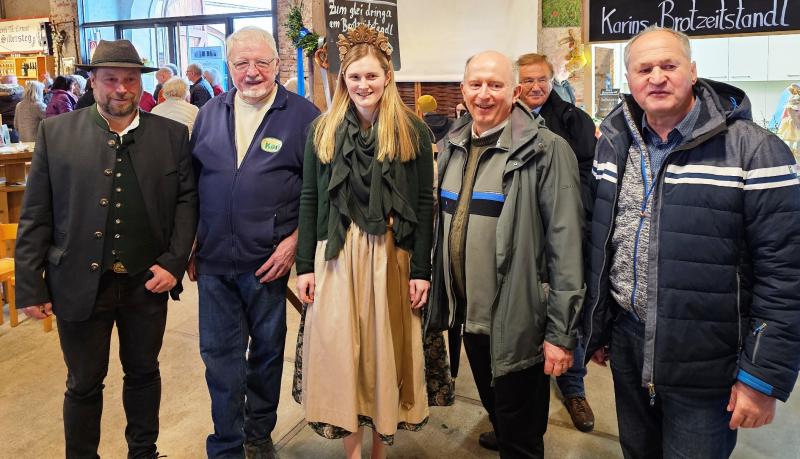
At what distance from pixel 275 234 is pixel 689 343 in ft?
4.74

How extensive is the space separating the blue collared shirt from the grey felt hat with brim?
165 cm

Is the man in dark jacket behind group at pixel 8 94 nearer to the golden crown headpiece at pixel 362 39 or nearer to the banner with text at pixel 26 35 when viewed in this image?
the banner with text at pixel 26 35

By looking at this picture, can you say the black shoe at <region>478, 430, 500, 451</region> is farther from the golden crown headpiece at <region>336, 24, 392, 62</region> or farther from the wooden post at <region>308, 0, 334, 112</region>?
the wooden post at <region>308, 0, 334, 112</region>

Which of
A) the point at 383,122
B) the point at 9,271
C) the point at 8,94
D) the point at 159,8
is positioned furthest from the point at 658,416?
the point at 159,8

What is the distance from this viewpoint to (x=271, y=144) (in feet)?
7.11

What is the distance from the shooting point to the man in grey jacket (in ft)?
5.59

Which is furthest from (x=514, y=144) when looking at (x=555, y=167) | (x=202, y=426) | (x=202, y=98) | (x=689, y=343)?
(x=202, y=98)

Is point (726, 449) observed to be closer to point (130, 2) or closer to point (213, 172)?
point (213, 172)

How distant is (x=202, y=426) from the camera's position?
2.73 meters

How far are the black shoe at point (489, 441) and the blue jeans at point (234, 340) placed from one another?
0.94 m

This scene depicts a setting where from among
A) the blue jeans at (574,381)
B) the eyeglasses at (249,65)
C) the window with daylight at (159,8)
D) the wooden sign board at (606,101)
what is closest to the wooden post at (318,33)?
the eyeglasses at (249,65)

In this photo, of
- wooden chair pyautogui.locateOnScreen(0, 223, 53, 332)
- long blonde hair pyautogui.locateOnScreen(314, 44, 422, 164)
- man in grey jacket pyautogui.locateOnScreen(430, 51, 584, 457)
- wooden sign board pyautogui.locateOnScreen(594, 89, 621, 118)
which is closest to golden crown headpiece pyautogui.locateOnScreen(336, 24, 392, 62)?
long blonde hair pyautogui.locateOnScreen(314, 44, 422, 164)

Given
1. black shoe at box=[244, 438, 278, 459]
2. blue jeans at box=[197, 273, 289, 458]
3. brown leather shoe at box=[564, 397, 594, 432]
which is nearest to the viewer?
blue jeans at box=[197, 273, 289, 458]

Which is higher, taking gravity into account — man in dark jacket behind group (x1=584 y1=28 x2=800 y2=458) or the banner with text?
the banner with text
